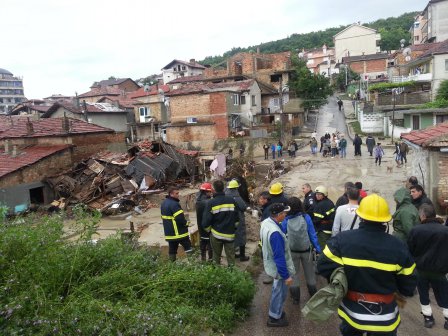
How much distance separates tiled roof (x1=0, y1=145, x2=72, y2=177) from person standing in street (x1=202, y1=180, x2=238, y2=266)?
48.9ft

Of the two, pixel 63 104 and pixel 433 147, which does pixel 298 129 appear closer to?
pixel 63 104

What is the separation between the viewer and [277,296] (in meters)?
5.05

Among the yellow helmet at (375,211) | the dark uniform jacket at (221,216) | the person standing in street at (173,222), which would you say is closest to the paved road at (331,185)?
the dark uniform jacket at (221,216)

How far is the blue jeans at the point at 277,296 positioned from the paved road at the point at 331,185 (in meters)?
0.22

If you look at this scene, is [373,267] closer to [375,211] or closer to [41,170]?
[375,211]

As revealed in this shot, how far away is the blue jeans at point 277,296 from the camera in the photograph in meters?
5.01

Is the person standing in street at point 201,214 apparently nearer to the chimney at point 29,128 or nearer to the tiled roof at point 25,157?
the tiled roof at point 25,157

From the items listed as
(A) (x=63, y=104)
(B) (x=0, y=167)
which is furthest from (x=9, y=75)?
(B) (x=0, y=167)

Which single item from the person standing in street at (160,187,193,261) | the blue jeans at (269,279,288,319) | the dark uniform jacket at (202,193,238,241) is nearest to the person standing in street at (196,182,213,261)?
the person standing in street at (160,187,193,261)

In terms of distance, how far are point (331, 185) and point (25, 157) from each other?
1607cm

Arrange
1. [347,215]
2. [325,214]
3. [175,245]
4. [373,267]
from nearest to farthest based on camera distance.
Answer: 1. [373,267]
2. [347,215]
3. [325,214]
4. [175,245]

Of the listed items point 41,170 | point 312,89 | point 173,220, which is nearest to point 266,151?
point 41,170

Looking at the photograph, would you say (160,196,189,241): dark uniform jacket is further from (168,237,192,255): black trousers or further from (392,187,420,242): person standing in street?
(392,187,420,242): person standing in street

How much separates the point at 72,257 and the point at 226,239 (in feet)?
8.62
